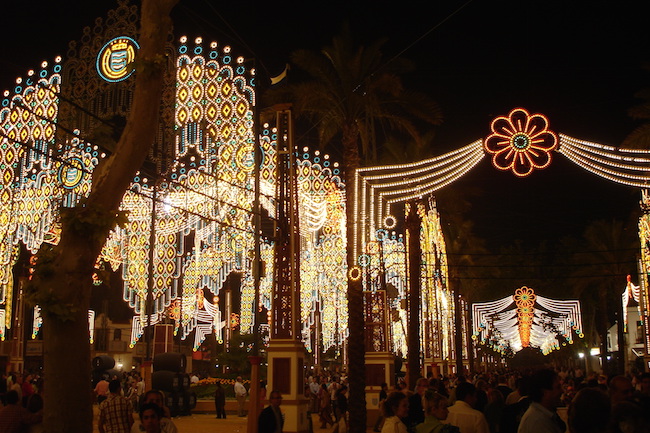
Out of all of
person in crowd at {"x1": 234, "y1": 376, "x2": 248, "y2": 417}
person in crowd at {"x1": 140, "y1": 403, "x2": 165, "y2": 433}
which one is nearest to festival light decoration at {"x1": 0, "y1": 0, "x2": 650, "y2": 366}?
person in crowd at {"x1": 234, "y1": 376, "x2": 248, "y2": 417}

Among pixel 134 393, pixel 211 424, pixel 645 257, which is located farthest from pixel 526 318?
pixel 134 393

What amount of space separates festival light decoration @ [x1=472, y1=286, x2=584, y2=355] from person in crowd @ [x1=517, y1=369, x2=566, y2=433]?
54.0 meters

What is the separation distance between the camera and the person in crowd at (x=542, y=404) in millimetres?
5566

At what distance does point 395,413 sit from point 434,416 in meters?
0.38

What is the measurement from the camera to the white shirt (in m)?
7.48

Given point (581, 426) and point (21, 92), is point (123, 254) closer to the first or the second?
point (21, 92)

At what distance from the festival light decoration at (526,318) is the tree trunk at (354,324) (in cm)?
4112

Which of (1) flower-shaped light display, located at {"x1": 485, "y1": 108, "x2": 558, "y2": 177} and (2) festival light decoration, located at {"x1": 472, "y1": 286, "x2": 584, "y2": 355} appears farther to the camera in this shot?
(2) festival light decoration, located at {"x1": 472, "y1": 286, "x2": 584, "y2": 355}

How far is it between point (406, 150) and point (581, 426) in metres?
27.3

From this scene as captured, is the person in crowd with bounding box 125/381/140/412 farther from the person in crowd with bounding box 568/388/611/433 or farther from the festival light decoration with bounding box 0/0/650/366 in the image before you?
the person in crowd with bounding box 568/388/611/433

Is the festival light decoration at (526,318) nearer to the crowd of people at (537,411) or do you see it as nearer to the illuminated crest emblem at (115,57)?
the illuminated crest emblem at (115,57)

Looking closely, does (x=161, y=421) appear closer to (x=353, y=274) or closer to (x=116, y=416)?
(x=116, y=416)

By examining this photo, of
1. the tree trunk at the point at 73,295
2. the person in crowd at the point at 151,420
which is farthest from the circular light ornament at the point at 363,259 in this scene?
the tree trunk at the point at 73,295

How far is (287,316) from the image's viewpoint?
19.5 meters
